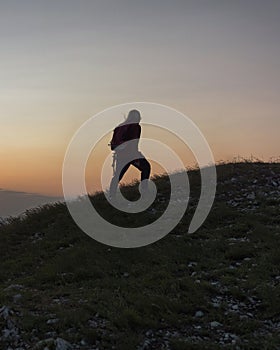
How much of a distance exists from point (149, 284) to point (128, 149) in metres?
7.04

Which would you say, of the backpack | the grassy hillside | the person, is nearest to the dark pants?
the person

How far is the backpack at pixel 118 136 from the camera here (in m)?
17.0

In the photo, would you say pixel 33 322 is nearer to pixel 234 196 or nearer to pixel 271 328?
pixel 271 328

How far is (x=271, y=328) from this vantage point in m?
9.06

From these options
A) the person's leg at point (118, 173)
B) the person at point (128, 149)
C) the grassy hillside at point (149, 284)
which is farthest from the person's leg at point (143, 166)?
the grassy hillside at point (149, 284)

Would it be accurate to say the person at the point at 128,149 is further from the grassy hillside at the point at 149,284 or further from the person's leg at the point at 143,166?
the grassy hillside at the point at 149,284

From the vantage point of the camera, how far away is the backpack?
17.0 meters

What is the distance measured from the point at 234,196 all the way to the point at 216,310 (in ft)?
28.7

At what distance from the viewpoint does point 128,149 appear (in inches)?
675

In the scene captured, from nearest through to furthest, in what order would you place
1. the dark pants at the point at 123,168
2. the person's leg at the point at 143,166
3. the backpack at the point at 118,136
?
the backpack at the point at 118,136, the dark pants at the point at 123,168, the person's leg at the point at 143,166

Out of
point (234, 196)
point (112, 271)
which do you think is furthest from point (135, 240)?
point (234, 196)

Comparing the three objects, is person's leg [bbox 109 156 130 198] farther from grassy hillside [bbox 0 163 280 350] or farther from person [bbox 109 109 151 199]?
grassy hillside [bbox 0 163 280 350]

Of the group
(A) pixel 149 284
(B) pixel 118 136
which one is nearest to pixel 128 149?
(B) pixel 118 136

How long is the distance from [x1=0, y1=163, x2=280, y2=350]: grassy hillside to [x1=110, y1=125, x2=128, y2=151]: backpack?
228cm
